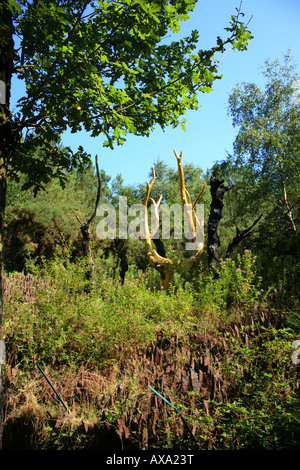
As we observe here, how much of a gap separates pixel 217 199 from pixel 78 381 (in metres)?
6.33

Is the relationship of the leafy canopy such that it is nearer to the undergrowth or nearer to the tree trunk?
the tree trunk

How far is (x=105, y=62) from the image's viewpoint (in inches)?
139

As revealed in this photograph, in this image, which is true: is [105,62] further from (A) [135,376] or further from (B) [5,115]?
(A) [135,376]

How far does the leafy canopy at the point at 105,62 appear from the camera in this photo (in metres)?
2.75

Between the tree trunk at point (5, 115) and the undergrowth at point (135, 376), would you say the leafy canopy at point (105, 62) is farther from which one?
the undergrowth at point (135, 376)

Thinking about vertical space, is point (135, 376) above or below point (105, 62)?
below

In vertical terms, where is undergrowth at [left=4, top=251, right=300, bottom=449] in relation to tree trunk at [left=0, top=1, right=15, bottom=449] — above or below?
below

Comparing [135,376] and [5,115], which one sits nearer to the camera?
[5,115]

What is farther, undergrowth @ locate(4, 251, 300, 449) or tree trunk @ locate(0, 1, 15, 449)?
tree trunk @ locate(0, 1, 15, 449)

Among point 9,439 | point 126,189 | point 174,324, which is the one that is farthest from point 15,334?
point 126,189

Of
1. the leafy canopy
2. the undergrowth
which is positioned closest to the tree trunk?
the leafy canopy

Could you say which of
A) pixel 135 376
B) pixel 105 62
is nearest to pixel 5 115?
pixel 105 62

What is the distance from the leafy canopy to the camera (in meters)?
2.75

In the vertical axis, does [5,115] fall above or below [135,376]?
above
